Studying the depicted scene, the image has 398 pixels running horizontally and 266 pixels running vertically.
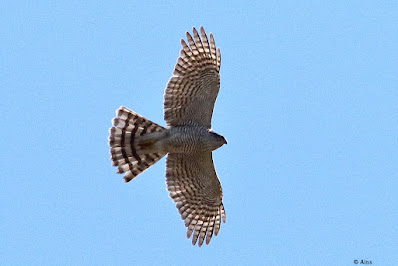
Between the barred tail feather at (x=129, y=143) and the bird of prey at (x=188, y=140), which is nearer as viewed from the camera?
the bird of prey at (x=188, y=140)

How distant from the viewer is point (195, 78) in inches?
603

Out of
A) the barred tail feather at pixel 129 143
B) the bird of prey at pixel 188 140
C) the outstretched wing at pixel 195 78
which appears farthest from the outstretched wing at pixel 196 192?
the outstretched wing at pixel 195 78

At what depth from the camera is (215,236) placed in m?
15.9

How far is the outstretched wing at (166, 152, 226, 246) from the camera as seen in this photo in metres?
15.9

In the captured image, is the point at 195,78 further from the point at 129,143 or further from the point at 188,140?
the point at 129,143

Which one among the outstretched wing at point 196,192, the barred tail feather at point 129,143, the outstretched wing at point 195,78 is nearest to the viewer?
the outstretched wing at point 195,78

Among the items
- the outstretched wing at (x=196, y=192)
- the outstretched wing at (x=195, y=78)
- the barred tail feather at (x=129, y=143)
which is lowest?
the outstretched wing at (x=196, y=192)

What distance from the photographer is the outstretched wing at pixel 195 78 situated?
15.3 m

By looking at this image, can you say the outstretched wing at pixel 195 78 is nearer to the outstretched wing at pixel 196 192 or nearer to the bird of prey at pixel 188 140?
the bird of prey at pixel 188 140

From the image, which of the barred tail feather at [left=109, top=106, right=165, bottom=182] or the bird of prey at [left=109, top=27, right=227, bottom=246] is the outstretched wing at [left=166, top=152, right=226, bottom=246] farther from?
the barred tail feather at [left=109, top=106, right=165, bottom=182]

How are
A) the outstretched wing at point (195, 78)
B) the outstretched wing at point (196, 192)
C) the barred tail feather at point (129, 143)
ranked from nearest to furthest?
the outstretched wing at point (195, 78) < the barred tail feather at point (129, 143) < the outstretched wing at point (196, 192)

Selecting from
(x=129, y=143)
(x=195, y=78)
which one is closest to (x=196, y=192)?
(x=129, y=143)

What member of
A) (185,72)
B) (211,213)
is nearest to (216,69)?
(185,72)

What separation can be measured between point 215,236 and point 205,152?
1560 millimetres
